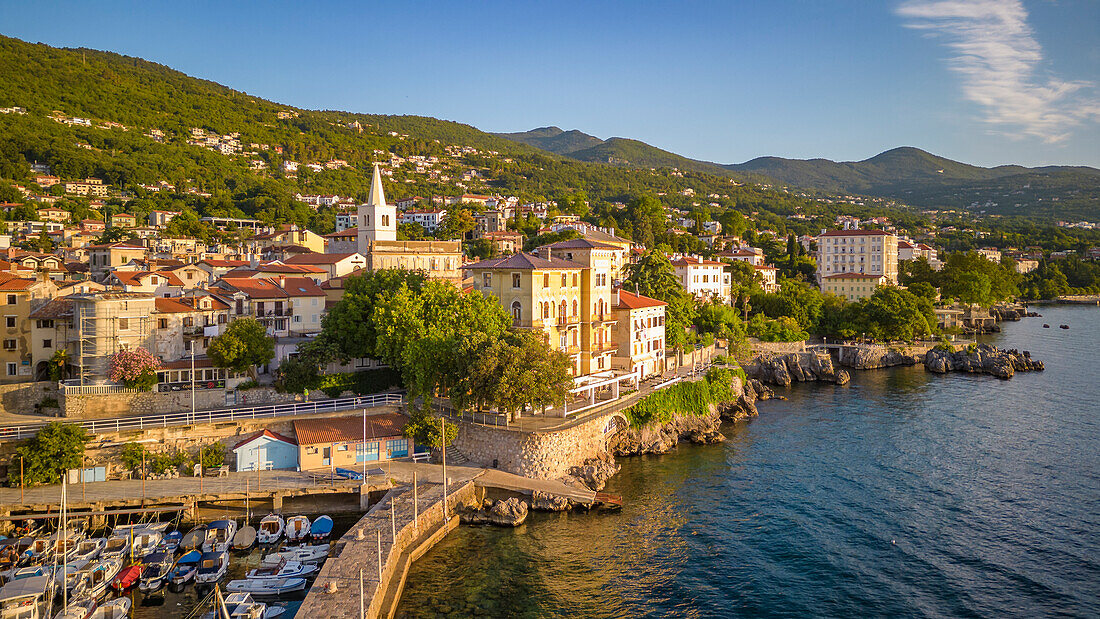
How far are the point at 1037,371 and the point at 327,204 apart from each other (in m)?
120

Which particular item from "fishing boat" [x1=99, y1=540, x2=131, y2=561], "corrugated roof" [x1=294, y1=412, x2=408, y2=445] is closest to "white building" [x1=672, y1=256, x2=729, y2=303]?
"corrugated roof" [x1=294, y1=412, x2=408, y2=445]

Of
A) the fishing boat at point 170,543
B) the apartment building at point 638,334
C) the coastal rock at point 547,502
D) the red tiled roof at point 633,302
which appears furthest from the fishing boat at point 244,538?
the red tiled roof at point 633,302

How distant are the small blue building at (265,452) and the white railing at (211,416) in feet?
5.36

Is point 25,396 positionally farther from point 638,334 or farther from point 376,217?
point 638,334

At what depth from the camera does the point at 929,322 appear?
254 ft

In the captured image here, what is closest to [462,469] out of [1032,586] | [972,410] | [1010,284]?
[1032,586]

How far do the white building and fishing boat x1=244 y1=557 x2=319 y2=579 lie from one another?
54662mm

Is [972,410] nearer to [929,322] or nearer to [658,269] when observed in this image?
[658,269]

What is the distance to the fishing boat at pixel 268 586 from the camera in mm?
22375

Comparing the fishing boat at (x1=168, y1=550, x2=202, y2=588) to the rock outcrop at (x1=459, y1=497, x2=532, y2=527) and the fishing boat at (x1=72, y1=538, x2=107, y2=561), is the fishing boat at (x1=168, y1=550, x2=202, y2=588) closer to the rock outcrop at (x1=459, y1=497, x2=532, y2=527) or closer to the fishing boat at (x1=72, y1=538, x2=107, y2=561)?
the fishing boat at (x1=72, y1=538, x2=107, y2=561)

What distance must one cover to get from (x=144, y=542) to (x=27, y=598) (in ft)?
17.2

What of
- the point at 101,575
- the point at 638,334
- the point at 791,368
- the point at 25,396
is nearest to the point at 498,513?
the point at 101,575

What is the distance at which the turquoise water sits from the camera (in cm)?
2275

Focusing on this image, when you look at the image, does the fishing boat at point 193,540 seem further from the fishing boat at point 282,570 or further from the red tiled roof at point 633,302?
the red tiled roof at point 633,302
